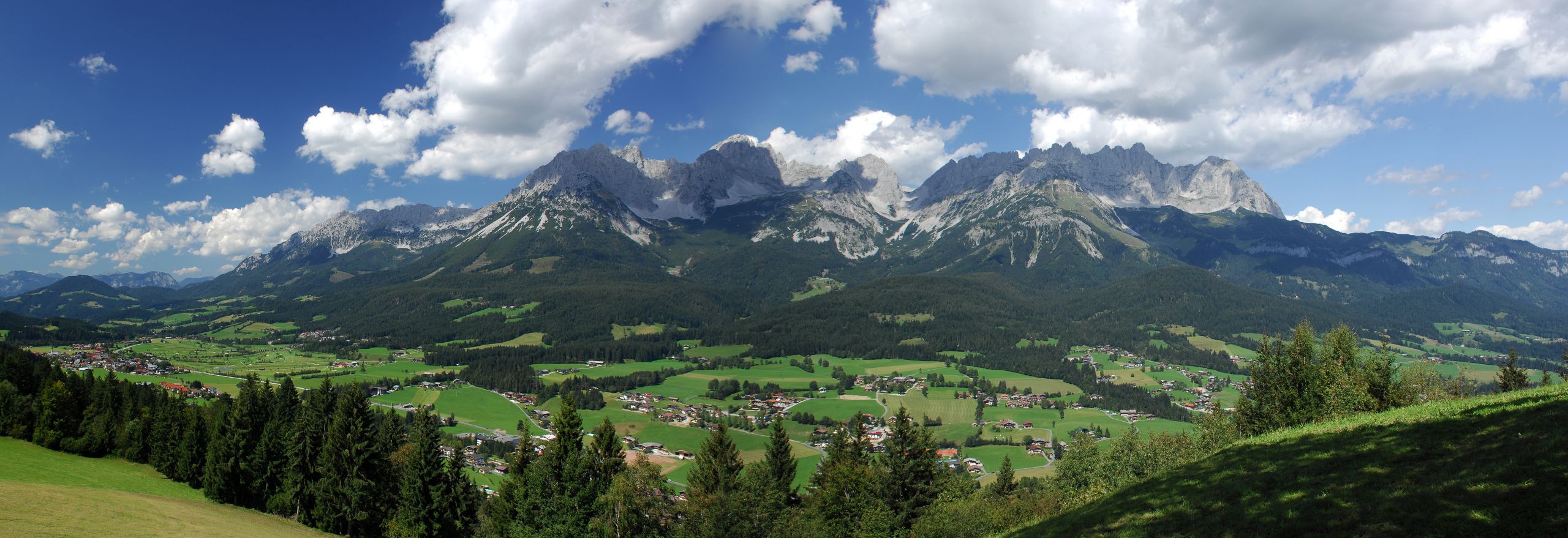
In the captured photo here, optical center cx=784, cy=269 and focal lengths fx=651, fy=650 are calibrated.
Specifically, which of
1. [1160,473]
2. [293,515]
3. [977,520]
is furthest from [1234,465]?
[293,515]

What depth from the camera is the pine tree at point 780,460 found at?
4541 centimetres

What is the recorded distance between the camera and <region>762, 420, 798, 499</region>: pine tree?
45406mm

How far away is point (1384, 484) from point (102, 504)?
159 feet

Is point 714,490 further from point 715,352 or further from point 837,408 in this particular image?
point 715,352

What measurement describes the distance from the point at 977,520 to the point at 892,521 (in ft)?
17.9

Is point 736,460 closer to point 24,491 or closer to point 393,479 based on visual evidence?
point 393,479

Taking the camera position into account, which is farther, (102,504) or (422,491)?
(422,491)

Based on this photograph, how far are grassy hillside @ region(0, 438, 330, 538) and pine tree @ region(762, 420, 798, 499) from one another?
28263 millimetres

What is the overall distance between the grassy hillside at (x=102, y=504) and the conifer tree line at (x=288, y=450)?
58.1 inches

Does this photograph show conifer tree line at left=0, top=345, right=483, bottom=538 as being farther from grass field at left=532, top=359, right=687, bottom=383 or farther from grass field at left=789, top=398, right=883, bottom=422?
grass field at left=532, top=359, right=687, bottom=383

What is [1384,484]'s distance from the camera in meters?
17.5

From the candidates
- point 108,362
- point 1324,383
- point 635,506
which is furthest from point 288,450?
point 108,362

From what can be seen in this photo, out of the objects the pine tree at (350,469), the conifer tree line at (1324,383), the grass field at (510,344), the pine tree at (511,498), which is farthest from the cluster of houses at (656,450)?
the grass field at (510,344)

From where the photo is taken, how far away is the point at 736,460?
145 feet
